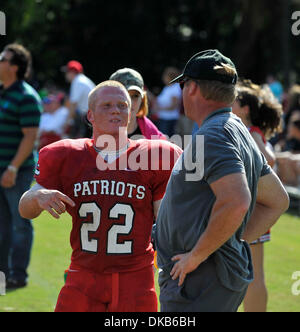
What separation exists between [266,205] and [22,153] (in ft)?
12.4

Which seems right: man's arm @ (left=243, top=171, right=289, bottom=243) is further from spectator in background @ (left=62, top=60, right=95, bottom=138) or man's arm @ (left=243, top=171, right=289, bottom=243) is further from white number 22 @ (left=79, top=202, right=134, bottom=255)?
spectator in background @ (left=62, top=60, right=95, bottom=138)

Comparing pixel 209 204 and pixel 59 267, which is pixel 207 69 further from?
pixel 59 267

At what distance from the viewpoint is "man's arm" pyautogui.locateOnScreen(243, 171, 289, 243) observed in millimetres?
3535

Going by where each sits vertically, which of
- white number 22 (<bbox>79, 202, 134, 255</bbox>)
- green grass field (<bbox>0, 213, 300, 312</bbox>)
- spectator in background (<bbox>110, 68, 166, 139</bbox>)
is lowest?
green grass field (<bbox>0, 213, 300, 312</bbox>)

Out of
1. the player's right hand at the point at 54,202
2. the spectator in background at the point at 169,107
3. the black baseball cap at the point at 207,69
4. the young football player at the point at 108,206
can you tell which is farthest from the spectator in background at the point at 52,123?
the black baseball cap at the point at 207,69

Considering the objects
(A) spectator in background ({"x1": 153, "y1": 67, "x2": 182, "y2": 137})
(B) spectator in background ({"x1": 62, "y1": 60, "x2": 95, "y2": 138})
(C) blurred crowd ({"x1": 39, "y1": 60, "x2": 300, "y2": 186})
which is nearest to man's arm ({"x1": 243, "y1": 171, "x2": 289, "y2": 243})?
(C) blurred crowd ({"x1": 39, "y1": 60, "x2": 300, "y2": 186})

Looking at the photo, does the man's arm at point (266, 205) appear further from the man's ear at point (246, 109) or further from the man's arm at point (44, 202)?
the man's ear at point (246, 109)

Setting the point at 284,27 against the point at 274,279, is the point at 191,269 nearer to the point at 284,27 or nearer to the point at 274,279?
the point at 274,279

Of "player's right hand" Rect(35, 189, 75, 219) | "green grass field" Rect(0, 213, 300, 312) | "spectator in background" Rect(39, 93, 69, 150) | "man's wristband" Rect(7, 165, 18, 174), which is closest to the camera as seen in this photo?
"player's right hand" Rect(35, 189, 75, 219)

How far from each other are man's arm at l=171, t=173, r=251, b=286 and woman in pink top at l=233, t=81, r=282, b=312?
6.96ft

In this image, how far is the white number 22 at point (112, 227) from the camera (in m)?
3.78

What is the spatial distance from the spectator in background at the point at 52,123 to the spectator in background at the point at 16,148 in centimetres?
857

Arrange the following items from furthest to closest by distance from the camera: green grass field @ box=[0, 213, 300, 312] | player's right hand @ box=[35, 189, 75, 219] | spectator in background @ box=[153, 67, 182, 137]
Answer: spectator in background @ box=[153, 67, 182, 137]
green grass field @ box=[0, 213, 300, 312]
player's right hand @ box=[35, 189, 75, 219]

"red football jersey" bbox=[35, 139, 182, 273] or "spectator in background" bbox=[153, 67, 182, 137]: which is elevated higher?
"red football jersey" bbox=[35, 139, 182, 273]
